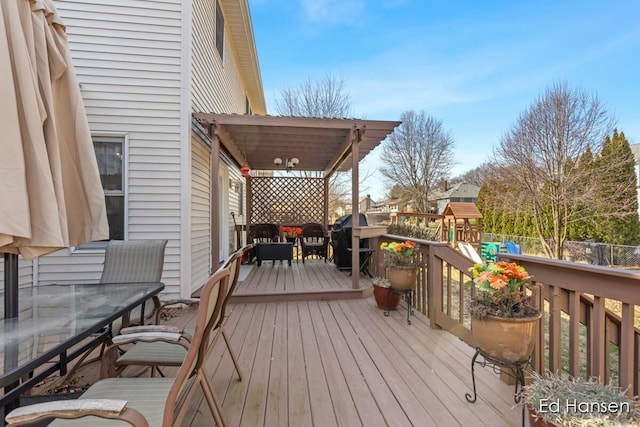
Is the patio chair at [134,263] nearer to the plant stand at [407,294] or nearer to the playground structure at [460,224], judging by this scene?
the plant stand at [407,294]

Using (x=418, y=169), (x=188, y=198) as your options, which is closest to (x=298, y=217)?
(x=188, y=198)

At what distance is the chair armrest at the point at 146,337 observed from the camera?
5.28ft

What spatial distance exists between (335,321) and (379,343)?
0.77m

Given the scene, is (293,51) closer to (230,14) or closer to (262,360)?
(230,14)

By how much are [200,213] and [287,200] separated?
362cm

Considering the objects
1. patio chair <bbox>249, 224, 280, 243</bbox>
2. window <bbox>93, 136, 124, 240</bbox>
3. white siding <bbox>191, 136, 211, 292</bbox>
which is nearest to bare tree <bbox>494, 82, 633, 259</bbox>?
patio chair <bbox>249, 224, 280, 243</bbox>

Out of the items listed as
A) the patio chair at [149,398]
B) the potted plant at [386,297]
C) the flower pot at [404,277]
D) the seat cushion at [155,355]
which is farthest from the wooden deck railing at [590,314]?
the seat cushion at [155,355]

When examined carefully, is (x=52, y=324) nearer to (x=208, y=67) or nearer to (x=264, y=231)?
(x=208, y=67)

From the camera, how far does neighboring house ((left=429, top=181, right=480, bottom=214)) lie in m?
24.9

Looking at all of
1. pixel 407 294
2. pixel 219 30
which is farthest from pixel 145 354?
pixel 219 30

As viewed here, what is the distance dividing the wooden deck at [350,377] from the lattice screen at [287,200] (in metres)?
4.87

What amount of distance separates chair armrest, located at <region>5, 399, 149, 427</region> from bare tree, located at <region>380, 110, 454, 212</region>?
2435 cm

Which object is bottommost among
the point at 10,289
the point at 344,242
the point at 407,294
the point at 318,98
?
the point at 407,294

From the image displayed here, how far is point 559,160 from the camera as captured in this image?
10594 millimetres
